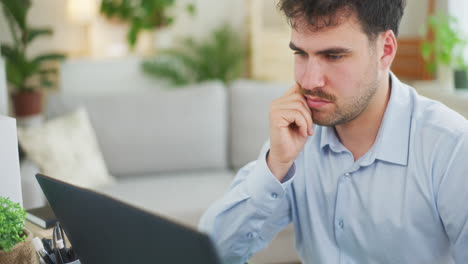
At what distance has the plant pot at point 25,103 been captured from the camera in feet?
15.1

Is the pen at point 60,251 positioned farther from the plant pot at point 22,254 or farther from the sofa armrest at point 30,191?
the sofa armrest at point 30,191

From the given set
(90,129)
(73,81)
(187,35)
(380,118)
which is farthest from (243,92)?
(187,35)

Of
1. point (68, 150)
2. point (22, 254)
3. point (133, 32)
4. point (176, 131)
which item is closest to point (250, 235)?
point (22, 254)

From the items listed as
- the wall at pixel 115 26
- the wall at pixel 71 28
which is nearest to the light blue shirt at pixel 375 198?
the wall at pixel 115 26

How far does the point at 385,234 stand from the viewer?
1.20 metres

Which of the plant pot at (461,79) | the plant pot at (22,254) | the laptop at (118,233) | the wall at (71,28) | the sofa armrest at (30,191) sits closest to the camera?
the laptop at (118,233)

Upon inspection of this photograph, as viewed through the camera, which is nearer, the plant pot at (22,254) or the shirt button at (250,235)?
the plant pot at (22,254)

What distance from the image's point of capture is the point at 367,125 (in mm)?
1286

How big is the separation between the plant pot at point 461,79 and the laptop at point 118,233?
323cm

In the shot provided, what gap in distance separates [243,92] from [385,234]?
1.93 meters

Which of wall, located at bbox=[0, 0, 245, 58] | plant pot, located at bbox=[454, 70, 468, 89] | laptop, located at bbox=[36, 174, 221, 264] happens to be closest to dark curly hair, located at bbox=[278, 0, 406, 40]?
laptop, located at bbox=[36, 174, 221, 264]

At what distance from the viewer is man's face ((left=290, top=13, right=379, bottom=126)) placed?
114 cm

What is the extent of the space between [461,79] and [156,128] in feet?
6.75

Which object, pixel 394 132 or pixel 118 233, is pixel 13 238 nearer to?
pixel 118 233
